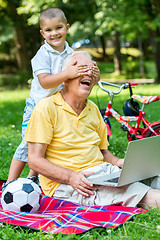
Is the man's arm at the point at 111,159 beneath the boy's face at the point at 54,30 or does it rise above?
beneath

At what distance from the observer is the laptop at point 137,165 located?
8.79 ft

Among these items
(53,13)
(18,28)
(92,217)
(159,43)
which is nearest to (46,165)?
(92,217)

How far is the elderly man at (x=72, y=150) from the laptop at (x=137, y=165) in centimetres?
8

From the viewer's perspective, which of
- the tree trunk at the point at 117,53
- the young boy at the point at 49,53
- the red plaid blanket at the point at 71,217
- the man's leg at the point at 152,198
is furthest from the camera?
the tree trunk at the point at 117,53

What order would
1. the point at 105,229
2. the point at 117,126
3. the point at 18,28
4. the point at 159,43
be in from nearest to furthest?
the point at 105,229
the point at 117,126
the point at 159,43
the point at 18,28

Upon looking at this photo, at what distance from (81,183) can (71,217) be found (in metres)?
0.26

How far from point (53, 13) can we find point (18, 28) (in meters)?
18.6

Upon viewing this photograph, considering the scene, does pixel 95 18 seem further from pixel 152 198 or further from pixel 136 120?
pixel 152 198

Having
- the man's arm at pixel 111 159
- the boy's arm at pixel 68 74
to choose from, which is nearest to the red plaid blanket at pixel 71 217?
the man's arm at pixel 111 159

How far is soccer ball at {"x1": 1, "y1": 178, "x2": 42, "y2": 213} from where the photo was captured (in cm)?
303

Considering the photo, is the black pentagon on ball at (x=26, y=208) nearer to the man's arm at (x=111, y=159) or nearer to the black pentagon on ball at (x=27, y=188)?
the black pentagon on ball at (x=27, y=188)

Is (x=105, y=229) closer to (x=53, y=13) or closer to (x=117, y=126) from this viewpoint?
(x=53, y=13)

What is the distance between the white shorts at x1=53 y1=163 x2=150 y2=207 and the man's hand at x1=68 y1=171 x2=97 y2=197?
8cm

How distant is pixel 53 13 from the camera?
358cm
